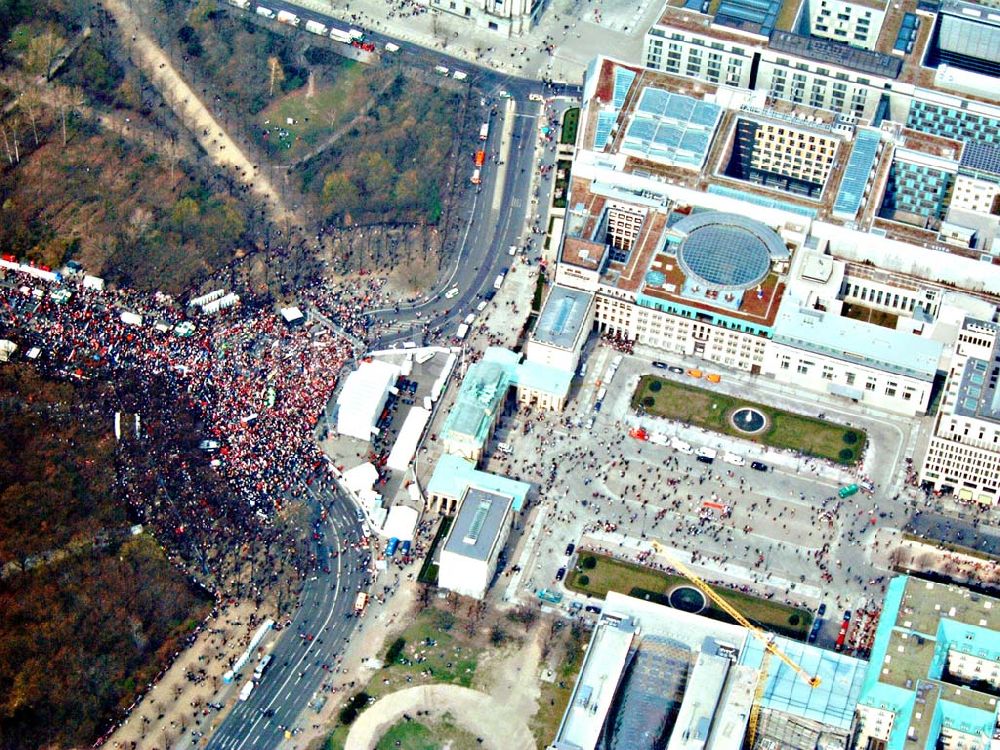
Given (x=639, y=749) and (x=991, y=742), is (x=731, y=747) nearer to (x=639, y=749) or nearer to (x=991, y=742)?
(x=639, y=749)

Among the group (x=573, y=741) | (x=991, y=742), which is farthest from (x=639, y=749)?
(x=991, y=742)

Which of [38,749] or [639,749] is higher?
[639,749]

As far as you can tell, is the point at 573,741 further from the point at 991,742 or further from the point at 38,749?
the point at 38,749

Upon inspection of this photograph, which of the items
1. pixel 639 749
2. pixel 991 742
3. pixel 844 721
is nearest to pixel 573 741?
pixel 639 749

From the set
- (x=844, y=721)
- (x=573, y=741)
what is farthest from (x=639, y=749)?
(x=844, y=721)

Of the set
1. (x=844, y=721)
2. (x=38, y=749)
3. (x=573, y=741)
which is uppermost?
(x=844, y=721)

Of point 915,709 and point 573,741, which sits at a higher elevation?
point 915,709

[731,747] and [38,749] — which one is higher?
[731,747]

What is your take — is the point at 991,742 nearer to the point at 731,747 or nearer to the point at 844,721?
the point at 844,721
